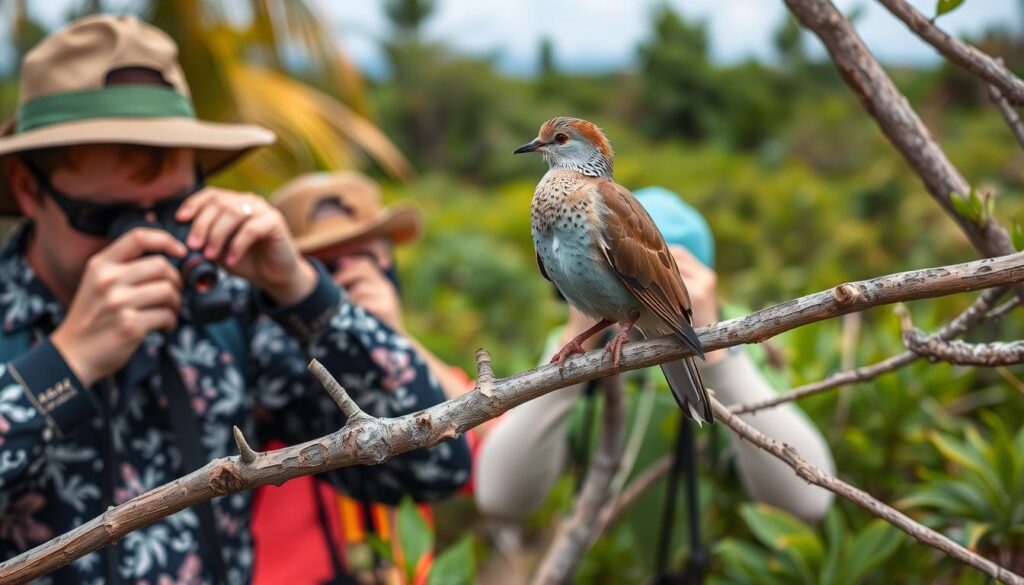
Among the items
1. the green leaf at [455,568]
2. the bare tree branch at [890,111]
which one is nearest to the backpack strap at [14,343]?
the green leaf at [455,568]

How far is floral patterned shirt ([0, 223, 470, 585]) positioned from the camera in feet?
6.08

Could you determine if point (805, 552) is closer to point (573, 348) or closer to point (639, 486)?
point (639, 486)

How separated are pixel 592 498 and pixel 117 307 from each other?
1044 mm

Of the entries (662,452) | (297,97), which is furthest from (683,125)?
(662,452)

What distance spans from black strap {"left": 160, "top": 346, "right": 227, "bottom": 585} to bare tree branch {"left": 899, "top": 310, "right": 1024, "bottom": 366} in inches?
53.6

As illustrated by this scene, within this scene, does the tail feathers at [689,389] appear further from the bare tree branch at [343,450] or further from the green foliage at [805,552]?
the green foliage at [805,552]

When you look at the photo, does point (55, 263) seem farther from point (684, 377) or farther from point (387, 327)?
point (684, 377)

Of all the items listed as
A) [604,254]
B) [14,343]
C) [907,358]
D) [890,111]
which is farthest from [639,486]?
[14,343]

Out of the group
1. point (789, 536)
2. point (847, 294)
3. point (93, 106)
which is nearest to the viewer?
point (847, 294)

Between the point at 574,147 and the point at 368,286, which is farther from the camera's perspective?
the point at 368,286

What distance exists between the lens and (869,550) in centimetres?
235

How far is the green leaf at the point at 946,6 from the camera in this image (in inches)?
55.2

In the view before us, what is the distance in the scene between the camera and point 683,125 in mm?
30062

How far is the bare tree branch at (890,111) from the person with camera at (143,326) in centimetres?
111
